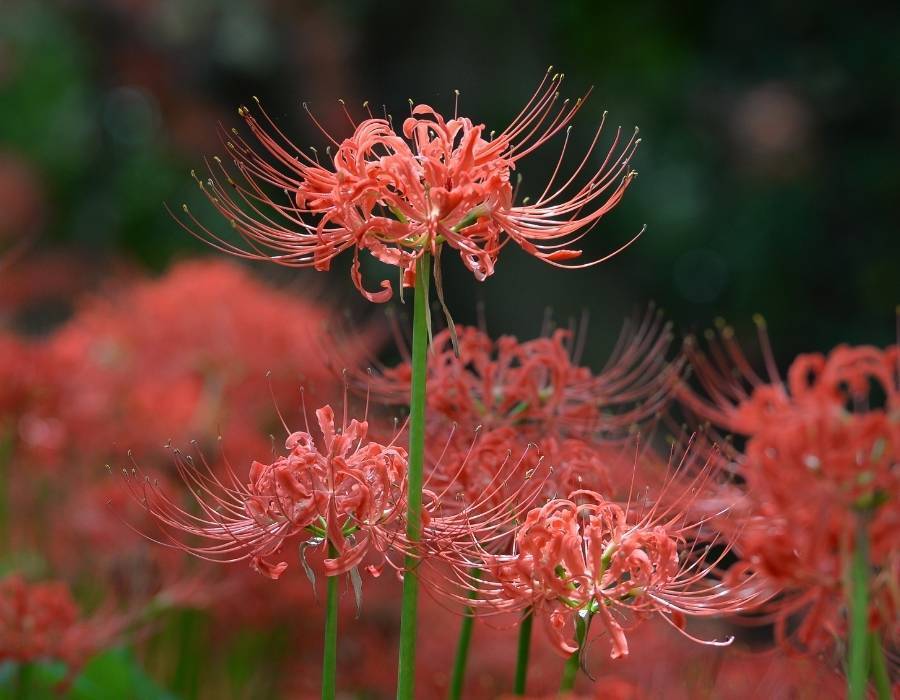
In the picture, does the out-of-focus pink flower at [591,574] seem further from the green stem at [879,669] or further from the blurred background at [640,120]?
the blurred background at [640,120]

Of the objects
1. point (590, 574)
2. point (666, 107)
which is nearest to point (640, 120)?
point (666, 107)

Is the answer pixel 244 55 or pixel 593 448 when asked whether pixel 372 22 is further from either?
pixel 593 448

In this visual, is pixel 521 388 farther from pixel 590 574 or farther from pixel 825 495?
pixel 825 495

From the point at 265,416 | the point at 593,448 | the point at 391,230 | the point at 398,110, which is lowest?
the point at 593,448

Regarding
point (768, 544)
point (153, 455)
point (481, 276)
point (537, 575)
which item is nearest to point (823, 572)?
point (768, 544)

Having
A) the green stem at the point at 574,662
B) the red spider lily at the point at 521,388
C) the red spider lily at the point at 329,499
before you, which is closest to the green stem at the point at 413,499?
the red spider lily at the point at 329,499

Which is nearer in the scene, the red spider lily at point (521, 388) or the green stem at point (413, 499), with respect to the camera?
the green stem at point (413, 499)
